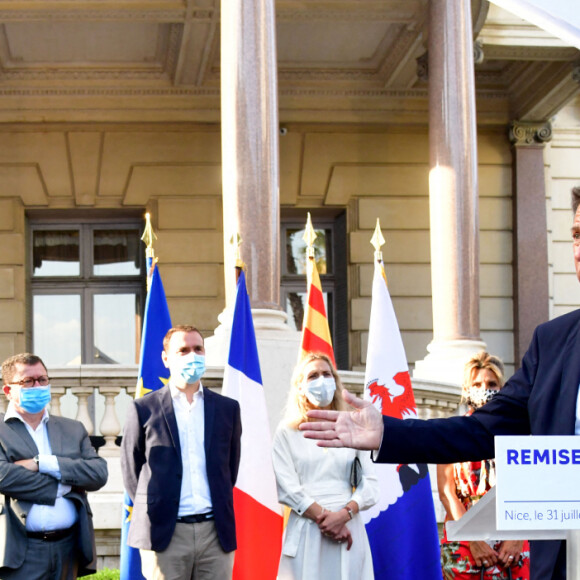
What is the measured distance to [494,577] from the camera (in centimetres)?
604

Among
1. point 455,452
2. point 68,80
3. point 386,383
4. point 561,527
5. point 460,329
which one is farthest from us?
point 68,80

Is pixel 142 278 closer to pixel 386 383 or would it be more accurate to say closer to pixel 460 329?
pixel 460 329

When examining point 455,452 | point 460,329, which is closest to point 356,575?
point 455,452

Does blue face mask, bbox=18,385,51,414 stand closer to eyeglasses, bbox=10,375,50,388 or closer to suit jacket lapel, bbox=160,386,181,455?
eyeglasses, bbox=10,375,50,388

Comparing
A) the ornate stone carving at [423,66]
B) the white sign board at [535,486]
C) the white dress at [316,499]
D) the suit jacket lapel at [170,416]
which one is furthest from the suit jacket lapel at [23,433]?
the ornate stone carving at [423,66]

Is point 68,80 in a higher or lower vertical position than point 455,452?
higher

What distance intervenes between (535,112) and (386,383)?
27.3 ft

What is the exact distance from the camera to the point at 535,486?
7.49 feet

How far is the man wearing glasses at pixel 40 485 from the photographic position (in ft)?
18.1

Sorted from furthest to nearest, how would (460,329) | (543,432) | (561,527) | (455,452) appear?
(460,329), (455,452), (543,432), (561,527)

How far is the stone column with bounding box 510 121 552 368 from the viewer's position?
15.2 metres

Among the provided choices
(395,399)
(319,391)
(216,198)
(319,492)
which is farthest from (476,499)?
(216,198)

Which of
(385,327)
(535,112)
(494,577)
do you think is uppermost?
(535,112)

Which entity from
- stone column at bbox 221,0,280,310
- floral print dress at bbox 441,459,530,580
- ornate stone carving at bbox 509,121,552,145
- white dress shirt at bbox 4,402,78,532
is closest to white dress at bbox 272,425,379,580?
floral print dress at bbox 441,459,530,580
